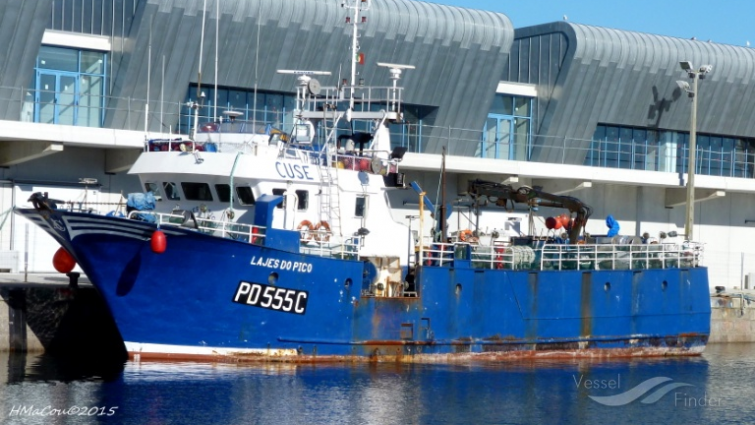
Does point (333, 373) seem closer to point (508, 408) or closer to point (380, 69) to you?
point (508, 408)

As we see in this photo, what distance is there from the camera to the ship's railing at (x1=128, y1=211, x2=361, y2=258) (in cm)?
2448

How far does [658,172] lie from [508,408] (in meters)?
20.2

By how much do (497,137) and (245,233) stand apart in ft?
57.1

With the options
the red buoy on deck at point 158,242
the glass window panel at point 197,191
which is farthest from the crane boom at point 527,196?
the red buoy on deck at point 158,242

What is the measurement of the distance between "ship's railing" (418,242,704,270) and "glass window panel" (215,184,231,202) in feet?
14.2

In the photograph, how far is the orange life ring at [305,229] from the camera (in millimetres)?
26087

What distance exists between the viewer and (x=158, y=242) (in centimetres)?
2345

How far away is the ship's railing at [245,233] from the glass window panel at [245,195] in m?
0.80

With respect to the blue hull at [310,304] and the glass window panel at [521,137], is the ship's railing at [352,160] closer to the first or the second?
the blue hull at [310,304]

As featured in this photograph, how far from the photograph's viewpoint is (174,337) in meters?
24.8

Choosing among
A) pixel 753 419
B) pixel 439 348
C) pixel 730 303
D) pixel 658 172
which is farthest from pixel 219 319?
pixel 658 172

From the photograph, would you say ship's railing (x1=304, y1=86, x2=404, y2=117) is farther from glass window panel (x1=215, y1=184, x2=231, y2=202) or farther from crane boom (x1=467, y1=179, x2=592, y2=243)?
crane boom (x1=467, y1=179, x2=592, y2=243)

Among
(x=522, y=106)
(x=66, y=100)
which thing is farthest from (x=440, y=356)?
(x=522, y=106)

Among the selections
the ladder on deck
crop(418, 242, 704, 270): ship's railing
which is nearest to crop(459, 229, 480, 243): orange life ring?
crop(418, 242, 704, 270): ship's railing
